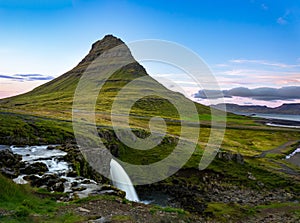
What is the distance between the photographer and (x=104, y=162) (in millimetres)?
56594

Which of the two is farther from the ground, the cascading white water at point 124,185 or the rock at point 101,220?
the rock at point 101,220

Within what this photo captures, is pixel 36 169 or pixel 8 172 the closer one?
pixel 8 172

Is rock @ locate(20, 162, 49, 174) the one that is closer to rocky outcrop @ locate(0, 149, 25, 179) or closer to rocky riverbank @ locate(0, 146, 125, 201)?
rocky riverbank @ locate(0, 146, 125, 201)

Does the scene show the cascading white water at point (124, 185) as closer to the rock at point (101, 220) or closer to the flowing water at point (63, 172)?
the flowing water at point (63, 172)

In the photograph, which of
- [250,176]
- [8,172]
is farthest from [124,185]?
[250,176]

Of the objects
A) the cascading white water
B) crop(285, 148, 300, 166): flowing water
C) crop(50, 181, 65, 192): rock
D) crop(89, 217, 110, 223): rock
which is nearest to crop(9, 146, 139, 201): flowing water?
the cascading white water

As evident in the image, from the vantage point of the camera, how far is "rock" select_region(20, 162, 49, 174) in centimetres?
3817

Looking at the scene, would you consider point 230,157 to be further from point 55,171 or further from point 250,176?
point 55,171

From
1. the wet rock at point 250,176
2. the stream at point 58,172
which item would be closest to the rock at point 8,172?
the stream at point 58,172

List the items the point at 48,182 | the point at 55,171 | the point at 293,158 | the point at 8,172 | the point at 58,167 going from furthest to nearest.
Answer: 1. the point at 293,158
2. the point at 58,167
3. the point at 55,171
4. the point at 8,172
5. the point at 48,182

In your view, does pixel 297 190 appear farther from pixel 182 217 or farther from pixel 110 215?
pixel 110 215

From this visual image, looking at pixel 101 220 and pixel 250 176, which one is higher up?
pixel 101 220

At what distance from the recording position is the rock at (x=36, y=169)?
125ft

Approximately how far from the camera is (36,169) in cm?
3916
